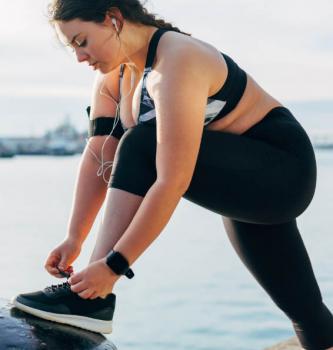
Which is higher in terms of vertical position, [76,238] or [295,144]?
[295,144]

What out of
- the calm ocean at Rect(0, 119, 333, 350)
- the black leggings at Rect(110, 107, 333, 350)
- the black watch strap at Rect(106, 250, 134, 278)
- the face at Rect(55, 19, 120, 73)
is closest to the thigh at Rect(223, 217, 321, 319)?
the black leggings at Rect(110, 107, 333, 350)

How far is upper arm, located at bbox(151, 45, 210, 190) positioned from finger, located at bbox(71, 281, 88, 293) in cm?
38

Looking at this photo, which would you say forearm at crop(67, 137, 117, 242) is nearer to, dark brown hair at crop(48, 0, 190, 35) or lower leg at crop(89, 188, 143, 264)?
lower leg at crop(89, 188, 143, 264)

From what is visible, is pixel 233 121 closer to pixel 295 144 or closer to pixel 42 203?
pixel 295 144

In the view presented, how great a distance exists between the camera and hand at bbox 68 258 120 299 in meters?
2.53

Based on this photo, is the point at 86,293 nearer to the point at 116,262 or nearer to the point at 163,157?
the point at 116,262

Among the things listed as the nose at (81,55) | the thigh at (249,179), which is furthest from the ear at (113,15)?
the thigh at (249,179)

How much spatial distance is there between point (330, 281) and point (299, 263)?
9499mm

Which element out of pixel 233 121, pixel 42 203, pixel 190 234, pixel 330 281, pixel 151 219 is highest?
pixel 233 121

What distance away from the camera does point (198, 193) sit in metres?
2.68

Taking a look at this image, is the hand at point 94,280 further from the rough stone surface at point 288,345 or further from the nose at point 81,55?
the rough stone surface at point 288,345

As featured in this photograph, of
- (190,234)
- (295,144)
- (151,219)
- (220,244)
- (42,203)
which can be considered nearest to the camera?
(151,219)

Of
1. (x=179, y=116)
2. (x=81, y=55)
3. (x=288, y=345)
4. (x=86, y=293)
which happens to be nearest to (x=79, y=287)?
(x=86, y=293)

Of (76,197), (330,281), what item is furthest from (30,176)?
(76,197)
